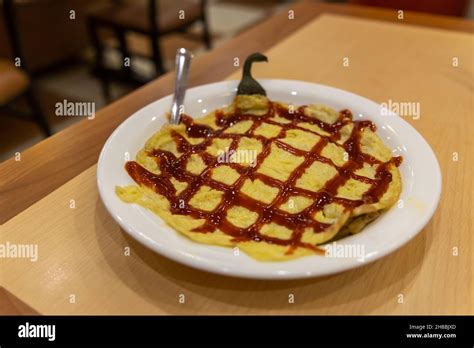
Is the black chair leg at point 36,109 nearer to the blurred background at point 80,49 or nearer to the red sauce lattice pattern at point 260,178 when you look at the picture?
the blurred background at point 80,49

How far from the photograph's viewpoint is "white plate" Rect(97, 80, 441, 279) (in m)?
0.75

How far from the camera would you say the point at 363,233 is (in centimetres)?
82

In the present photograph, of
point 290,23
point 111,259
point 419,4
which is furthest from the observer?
point 419,4

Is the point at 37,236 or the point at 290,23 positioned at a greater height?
the point at 290,23

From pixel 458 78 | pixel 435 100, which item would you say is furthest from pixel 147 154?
pixel 458 78

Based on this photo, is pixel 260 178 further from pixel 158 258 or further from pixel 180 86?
→ pixel 180 86

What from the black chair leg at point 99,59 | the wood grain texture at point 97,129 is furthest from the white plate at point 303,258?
the black chair leg at point 99,59

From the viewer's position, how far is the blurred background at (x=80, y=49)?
2.41m

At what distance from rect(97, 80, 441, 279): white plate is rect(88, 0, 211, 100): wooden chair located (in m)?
1.83

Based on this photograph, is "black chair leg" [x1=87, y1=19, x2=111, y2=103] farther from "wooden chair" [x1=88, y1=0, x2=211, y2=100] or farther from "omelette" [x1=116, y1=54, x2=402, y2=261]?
"omelette" [x1=116, y1=54, x2=402, y2=261]

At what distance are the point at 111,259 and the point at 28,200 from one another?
28 cm

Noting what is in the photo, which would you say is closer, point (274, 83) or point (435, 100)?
point (274, 83)
